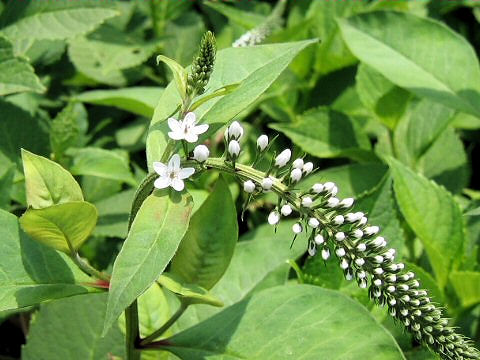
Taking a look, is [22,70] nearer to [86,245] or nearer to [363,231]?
[86,245]

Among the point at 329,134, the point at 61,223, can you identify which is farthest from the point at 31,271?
the point at 329,134

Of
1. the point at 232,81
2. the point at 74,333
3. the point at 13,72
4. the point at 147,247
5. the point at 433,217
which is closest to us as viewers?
the point at 147,247

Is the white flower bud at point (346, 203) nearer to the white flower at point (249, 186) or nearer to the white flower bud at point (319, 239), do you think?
the white flower bud at point (319, 239)

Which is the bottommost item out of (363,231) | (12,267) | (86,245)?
(86,245)

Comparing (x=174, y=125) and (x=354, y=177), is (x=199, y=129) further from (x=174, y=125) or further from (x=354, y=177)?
(x=354, y=177)

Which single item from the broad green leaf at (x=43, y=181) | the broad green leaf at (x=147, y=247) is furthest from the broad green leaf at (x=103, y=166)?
the broad green leaf at (x=147, y=247)

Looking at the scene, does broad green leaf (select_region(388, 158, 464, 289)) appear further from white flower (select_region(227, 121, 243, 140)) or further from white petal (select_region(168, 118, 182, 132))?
white petal (select_region(168, 118, 182, 132))

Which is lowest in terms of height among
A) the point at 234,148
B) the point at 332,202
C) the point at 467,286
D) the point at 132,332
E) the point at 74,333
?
the point at 74,333

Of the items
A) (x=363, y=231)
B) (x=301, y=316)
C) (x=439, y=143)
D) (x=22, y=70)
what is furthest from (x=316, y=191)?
(x=439, y=143)
